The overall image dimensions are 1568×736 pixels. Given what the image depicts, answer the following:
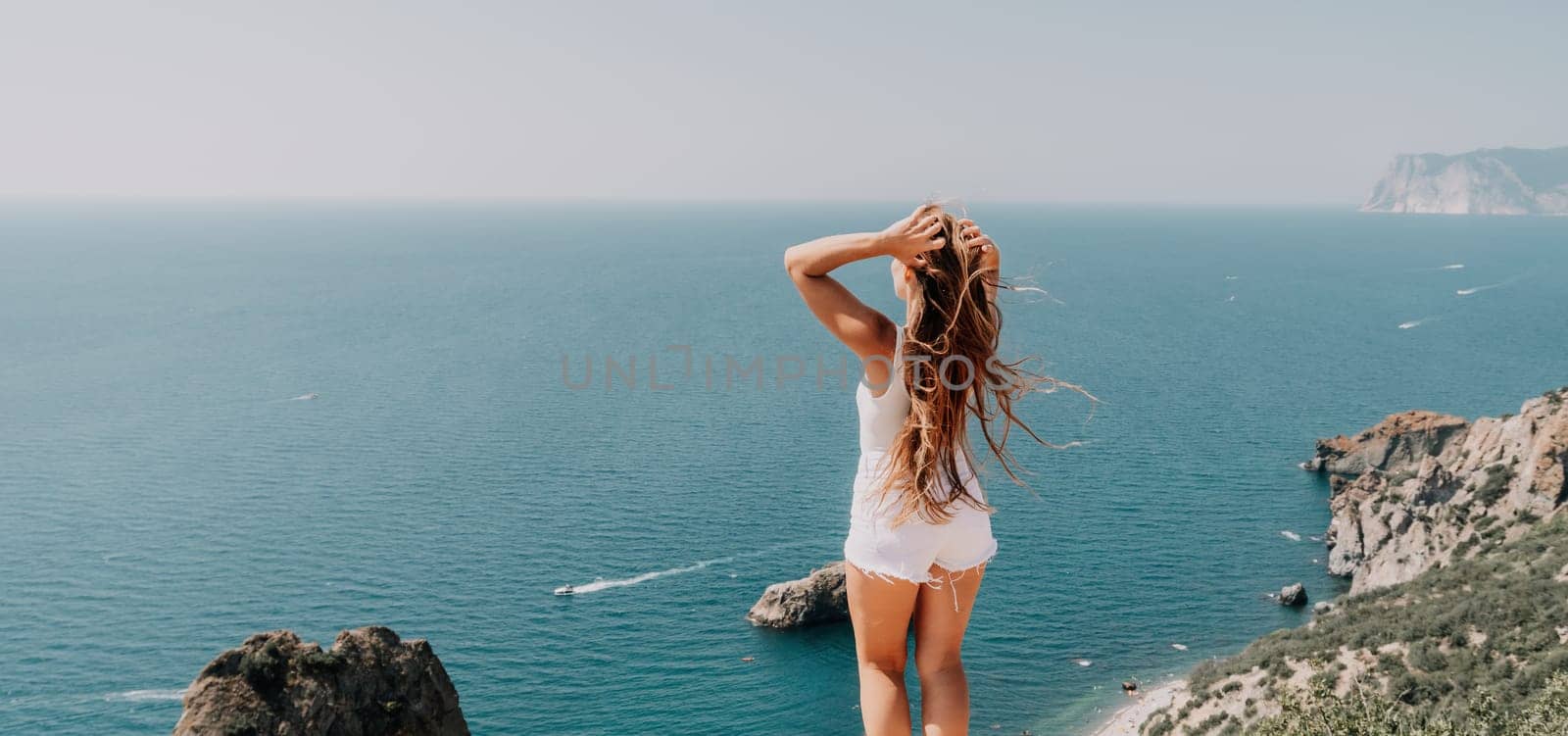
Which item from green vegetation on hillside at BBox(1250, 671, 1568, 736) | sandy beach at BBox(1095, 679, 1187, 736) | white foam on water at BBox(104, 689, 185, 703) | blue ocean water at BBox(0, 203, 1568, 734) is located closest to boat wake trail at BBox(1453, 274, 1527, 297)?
blue ocean water at BBox(0, 203, 1568, 734)

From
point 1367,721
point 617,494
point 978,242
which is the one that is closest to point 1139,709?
point 1367,721

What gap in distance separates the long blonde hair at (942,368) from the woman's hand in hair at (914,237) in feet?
0.16

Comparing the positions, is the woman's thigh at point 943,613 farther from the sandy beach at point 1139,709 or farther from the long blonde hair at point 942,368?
the sandy beach at point 1139,709

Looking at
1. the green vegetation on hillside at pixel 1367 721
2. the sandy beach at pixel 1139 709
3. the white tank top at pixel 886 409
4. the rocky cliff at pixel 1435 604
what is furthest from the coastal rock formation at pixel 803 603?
the white tank top at pixel 886 409

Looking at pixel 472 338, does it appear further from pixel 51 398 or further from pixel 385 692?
pixel 385 692

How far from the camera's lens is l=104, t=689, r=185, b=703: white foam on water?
4279 centimetres

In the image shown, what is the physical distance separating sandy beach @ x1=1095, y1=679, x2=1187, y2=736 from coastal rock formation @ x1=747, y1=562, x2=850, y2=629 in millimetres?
12179

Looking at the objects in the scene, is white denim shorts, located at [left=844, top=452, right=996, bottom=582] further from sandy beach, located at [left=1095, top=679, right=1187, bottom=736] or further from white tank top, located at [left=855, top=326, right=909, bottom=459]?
sandy beach, located at [left=1095, top=679, right=1187, bottom=736]

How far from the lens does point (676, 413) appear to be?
8144 cm

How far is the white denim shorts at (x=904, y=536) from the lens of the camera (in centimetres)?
379

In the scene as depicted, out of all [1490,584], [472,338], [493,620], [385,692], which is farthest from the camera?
[472,338]

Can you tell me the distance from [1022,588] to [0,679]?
1770 inches

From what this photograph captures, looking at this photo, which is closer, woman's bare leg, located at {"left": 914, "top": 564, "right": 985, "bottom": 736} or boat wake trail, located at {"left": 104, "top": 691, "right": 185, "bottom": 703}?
woman's bare leg, located at {"left": 914, "top": 564, "right": 985, "bottom": 736}

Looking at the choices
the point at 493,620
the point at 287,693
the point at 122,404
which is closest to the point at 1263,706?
the point at 287,693
